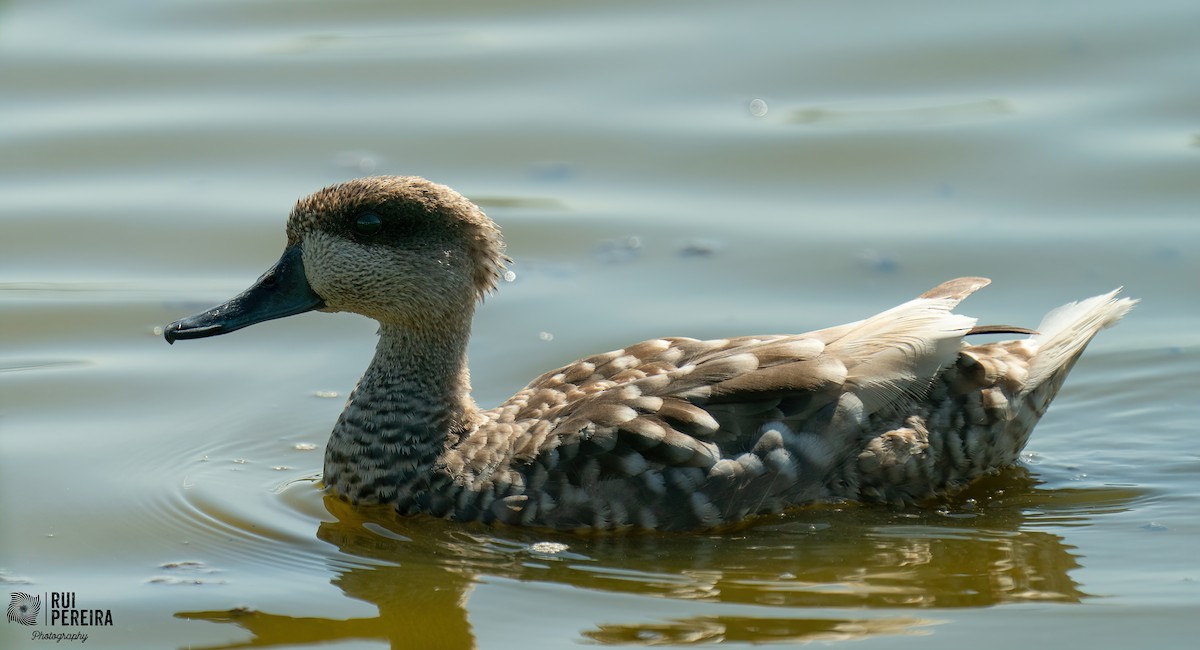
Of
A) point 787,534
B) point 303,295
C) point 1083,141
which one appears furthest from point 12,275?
point 1083,141

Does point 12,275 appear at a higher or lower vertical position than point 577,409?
higher

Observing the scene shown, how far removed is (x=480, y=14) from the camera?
1445cm

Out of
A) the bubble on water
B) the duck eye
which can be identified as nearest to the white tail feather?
the bubble on water

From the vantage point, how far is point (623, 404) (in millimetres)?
7949

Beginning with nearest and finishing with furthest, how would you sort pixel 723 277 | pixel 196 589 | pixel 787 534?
pixel 196 589 → pixel 787 534 → pixel 723 277

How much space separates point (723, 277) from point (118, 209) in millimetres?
4126

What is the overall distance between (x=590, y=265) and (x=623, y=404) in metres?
3.20

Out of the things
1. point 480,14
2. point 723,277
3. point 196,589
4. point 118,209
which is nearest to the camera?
point 196,589

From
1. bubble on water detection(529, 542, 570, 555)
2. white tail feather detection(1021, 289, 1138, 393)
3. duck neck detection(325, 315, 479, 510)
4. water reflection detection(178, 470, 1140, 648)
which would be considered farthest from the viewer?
white tail feather detection(1021, 289, 1138, 393)

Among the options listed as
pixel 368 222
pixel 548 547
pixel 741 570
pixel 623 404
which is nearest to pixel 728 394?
pixel 623 404

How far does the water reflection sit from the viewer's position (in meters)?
7.00

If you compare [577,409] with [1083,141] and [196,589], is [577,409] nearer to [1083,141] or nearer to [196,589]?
[196,589]

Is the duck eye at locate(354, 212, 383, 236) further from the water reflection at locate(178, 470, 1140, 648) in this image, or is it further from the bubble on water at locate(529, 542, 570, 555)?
the bubble on water at locate(529, 542, 570, 555)

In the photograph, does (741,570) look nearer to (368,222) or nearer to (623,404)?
(623,404)
